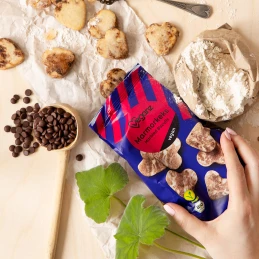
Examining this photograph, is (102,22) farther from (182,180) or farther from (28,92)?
(182,180)

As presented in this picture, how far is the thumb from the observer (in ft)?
2.79

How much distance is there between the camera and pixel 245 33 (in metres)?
0.98

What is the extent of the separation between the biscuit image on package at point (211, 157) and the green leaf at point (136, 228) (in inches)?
5.9

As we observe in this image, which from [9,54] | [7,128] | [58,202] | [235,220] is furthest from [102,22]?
[235,220]

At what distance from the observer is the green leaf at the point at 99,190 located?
3.03 ft

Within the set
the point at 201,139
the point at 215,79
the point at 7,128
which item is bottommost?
the point at 7,128

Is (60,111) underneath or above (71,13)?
underneath

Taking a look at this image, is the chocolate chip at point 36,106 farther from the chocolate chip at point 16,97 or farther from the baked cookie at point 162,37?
the baked cookie at point 162,37

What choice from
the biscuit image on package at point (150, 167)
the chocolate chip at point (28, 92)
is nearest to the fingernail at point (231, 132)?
the biscuit image on package at point (150, 167)

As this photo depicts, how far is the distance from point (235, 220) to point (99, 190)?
12.1 inches

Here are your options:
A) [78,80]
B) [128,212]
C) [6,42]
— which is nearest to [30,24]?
[6,42]

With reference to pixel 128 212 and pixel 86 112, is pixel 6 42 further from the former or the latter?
pixel 128 212

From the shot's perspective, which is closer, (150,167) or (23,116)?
(150,167)

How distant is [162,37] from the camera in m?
0.97
